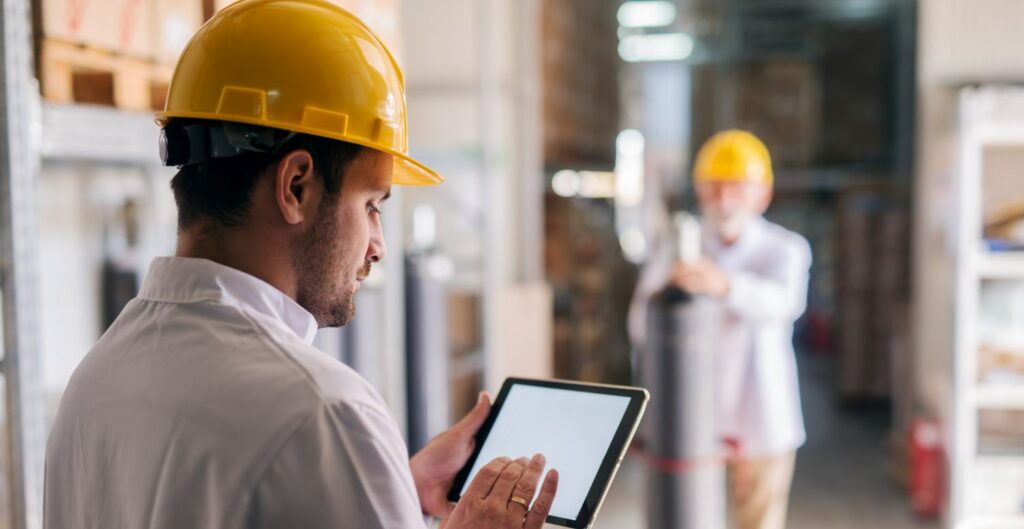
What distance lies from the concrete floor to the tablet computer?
3.34m

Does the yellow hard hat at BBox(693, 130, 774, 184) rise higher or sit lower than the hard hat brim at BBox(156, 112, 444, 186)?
higher

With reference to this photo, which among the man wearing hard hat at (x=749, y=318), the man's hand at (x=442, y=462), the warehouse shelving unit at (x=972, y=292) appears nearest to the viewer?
the man's hand at (x=442, y=462)

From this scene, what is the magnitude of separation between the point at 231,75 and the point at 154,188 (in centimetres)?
278

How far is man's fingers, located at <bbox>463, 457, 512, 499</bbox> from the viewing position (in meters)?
1.27

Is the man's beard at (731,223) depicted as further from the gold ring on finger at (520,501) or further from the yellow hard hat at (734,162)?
the gold ring on finger at (520,501)

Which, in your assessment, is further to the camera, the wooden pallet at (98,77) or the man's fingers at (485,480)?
the wooden pallet at (98,77)

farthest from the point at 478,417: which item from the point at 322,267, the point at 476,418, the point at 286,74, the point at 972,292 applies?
Answer: the point at 972,292

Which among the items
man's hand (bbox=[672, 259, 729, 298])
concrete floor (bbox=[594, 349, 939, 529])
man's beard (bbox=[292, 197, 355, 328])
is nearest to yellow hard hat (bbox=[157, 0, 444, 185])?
man's beard (bbox=[292, 197, 355, 328])

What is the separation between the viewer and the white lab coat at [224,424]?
3.48 ft

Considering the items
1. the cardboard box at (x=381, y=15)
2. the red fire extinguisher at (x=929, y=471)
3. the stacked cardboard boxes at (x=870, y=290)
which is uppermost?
the cardboard box at (x=381, y=15)

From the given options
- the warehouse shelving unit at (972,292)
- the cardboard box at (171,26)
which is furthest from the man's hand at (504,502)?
the warehouse shelving unit at (972,292)

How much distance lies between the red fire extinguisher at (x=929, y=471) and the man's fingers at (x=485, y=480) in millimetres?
5201

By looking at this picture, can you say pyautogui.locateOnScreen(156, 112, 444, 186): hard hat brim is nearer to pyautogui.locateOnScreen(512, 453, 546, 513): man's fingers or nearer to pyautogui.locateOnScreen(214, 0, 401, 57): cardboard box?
pyautogui.locateOnScreen(512, 453, 546, 513): man's fingers

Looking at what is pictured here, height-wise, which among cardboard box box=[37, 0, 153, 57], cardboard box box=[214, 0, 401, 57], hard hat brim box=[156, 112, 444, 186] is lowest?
hard hat brim box=[156, 112, 444, 186]
